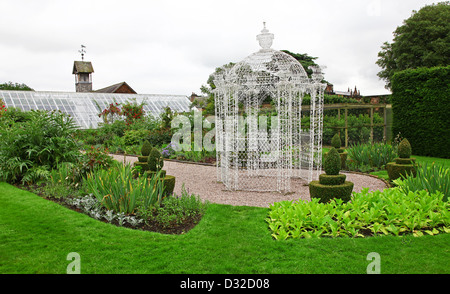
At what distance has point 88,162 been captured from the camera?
746 cm

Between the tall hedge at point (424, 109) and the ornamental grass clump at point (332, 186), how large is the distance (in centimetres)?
892

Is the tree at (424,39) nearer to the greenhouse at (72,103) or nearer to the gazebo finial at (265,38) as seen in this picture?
the greenhouse at (72,103)

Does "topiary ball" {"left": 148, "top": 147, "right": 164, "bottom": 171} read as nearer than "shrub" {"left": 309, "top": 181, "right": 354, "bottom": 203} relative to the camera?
No

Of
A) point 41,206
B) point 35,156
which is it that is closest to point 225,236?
point 41,206

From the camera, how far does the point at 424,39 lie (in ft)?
74.4

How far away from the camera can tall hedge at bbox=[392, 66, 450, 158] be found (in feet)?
40.2

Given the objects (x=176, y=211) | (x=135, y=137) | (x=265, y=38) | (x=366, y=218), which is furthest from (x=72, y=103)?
(x=366, y=218)

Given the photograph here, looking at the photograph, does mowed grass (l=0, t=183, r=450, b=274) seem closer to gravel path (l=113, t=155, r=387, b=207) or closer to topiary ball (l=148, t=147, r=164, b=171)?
gravel path (l=113, t=155, r=387, b=207)

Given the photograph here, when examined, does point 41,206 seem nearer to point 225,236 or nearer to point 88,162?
point 88,162

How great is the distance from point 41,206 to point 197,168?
5628mm

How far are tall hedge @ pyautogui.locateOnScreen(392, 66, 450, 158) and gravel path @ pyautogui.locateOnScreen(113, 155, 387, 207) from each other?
5302 millimetres

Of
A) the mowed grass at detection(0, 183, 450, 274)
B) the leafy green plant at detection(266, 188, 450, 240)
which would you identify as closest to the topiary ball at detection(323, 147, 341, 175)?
the leafy green plant at detection(266, 188, 450, 240)

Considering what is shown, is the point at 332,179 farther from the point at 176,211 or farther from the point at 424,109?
the point at 424,109

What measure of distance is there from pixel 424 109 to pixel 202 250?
12062 millimetres
